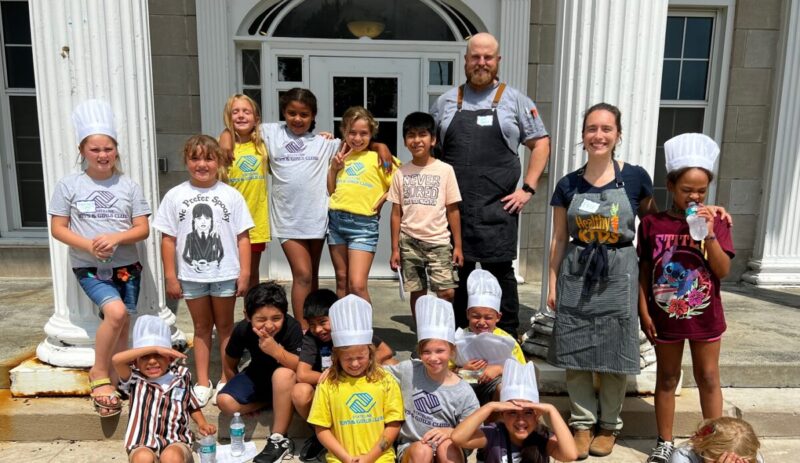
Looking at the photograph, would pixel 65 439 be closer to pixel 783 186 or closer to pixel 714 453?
pixel 714 453

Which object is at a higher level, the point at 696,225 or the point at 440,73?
the point at 440,73

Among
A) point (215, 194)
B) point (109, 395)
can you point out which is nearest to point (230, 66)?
point (215, 194)

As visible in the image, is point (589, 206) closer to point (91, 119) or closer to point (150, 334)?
point (150, 334)

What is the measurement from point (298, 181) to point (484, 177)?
107 cm

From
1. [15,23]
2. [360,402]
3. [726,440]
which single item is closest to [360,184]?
[360,402]

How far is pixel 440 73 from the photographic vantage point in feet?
17.6

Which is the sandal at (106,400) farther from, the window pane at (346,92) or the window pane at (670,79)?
the window pane at (670,79)

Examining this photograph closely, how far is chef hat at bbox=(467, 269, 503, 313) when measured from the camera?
2.62 m

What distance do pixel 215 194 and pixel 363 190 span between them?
2.67 feet

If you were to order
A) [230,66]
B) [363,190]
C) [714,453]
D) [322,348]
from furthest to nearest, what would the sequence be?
[230,66] < [363,190] < [322,348] < [714,453]

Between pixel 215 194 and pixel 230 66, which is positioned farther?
pixel 230 66

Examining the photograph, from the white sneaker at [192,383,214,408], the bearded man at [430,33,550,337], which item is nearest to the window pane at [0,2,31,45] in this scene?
the white sneaker at [192,383,214,408]

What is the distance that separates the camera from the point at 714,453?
2.16 metres

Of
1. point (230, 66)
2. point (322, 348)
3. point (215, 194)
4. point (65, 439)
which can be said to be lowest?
point (65, 439)
